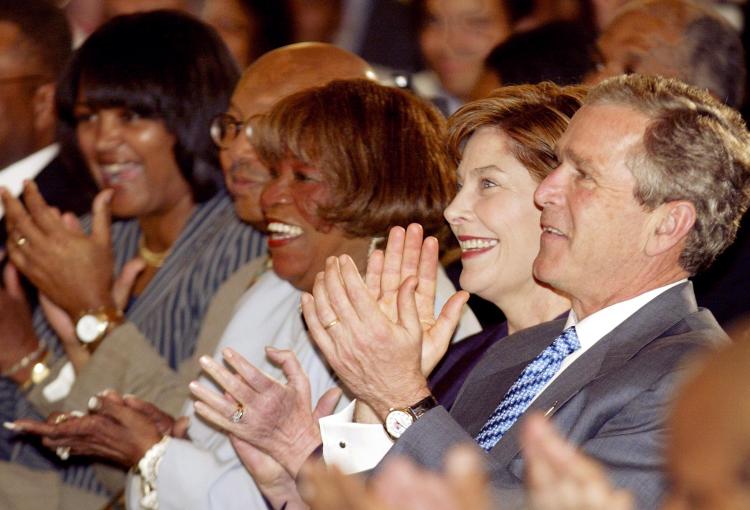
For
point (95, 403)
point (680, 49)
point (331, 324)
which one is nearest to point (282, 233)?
point (95, 403)

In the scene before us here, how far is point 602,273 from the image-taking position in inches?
75.9

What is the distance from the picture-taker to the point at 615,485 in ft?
5.27

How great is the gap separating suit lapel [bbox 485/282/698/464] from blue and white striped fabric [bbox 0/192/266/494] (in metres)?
1.45

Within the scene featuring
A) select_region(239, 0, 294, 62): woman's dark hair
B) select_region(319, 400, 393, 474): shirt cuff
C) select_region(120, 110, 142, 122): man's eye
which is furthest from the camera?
select_region(239, 0, 294, 62): woman's dark hair

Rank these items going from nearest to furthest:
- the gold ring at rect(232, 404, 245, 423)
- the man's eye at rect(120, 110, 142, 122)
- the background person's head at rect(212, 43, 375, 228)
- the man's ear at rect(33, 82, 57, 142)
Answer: the gold ring at rect(232, 404, 245, 423) → the background person's head at rect(212, 43, 375, 228) → the man's eye at rect(120, 110, 142, 122) → the man's ear at rect(33, 82, 57, 142)

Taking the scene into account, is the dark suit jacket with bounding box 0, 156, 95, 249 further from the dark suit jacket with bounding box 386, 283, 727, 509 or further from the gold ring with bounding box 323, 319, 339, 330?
the dark suit jacket with bounding box 386, 283, 727, 509

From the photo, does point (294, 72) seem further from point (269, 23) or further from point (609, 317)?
point (269, 23)

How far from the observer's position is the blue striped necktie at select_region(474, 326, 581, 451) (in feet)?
6.36

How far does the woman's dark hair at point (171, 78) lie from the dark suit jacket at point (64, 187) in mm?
385

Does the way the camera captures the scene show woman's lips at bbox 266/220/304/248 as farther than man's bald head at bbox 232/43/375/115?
No

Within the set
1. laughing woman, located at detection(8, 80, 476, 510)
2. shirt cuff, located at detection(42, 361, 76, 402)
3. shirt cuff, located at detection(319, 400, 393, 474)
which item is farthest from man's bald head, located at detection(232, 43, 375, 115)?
shirt cuff, located at detection(319, 400, 393, 474)

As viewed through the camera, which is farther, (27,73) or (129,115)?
(27,73)

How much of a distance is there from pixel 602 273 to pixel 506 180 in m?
0.41

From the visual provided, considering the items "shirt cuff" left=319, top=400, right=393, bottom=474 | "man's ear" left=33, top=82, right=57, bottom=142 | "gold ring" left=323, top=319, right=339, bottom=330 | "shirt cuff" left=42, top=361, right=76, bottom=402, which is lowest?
"shirt cuff" left=42, top=361, right=76, bottom=402
